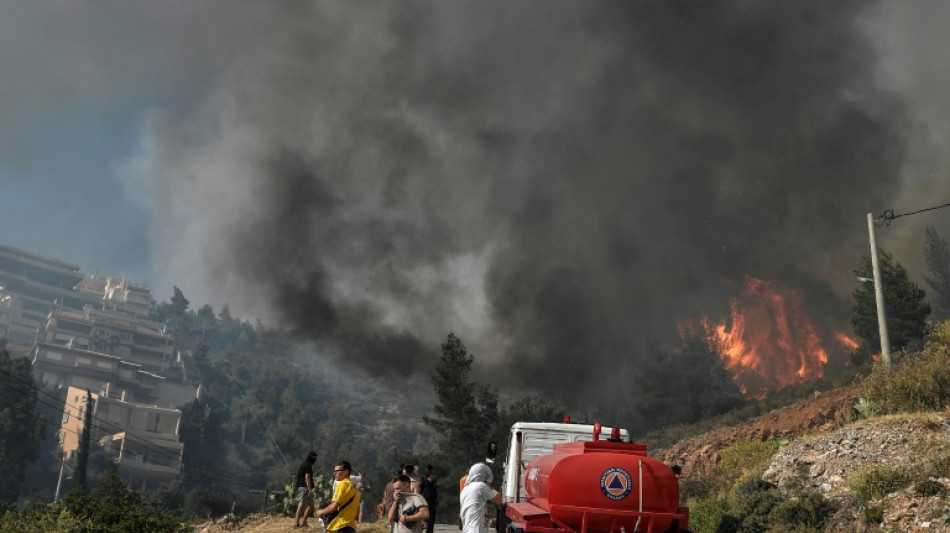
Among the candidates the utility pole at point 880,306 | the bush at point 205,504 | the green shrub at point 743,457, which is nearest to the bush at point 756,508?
the green shrub at point 743,457

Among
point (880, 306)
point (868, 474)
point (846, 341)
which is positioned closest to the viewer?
point (868, 474)

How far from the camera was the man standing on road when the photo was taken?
361 inches

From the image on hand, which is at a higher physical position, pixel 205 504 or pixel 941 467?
pixel 941 467

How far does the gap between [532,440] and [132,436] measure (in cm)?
10907

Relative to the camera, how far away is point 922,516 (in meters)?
12.3

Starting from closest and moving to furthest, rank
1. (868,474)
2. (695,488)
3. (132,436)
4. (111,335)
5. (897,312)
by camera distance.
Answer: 1. (868,474)
2. (695,488)
3. (897,312)
4. (132,436)
5. (111,335)

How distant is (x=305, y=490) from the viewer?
1703cm

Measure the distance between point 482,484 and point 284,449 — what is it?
135 m

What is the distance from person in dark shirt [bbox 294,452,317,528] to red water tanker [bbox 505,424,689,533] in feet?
24.5

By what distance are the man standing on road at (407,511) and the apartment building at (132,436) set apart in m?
101

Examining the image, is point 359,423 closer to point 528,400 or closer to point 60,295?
point 60,295

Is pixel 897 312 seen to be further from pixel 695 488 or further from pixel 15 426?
pixel 15 426

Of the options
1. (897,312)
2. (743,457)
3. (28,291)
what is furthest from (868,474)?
(28,291)

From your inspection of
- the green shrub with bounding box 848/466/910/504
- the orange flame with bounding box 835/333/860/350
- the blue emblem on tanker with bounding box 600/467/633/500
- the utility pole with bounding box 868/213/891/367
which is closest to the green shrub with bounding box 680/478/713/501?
the utility pole with bounding box 868/213/891/367
